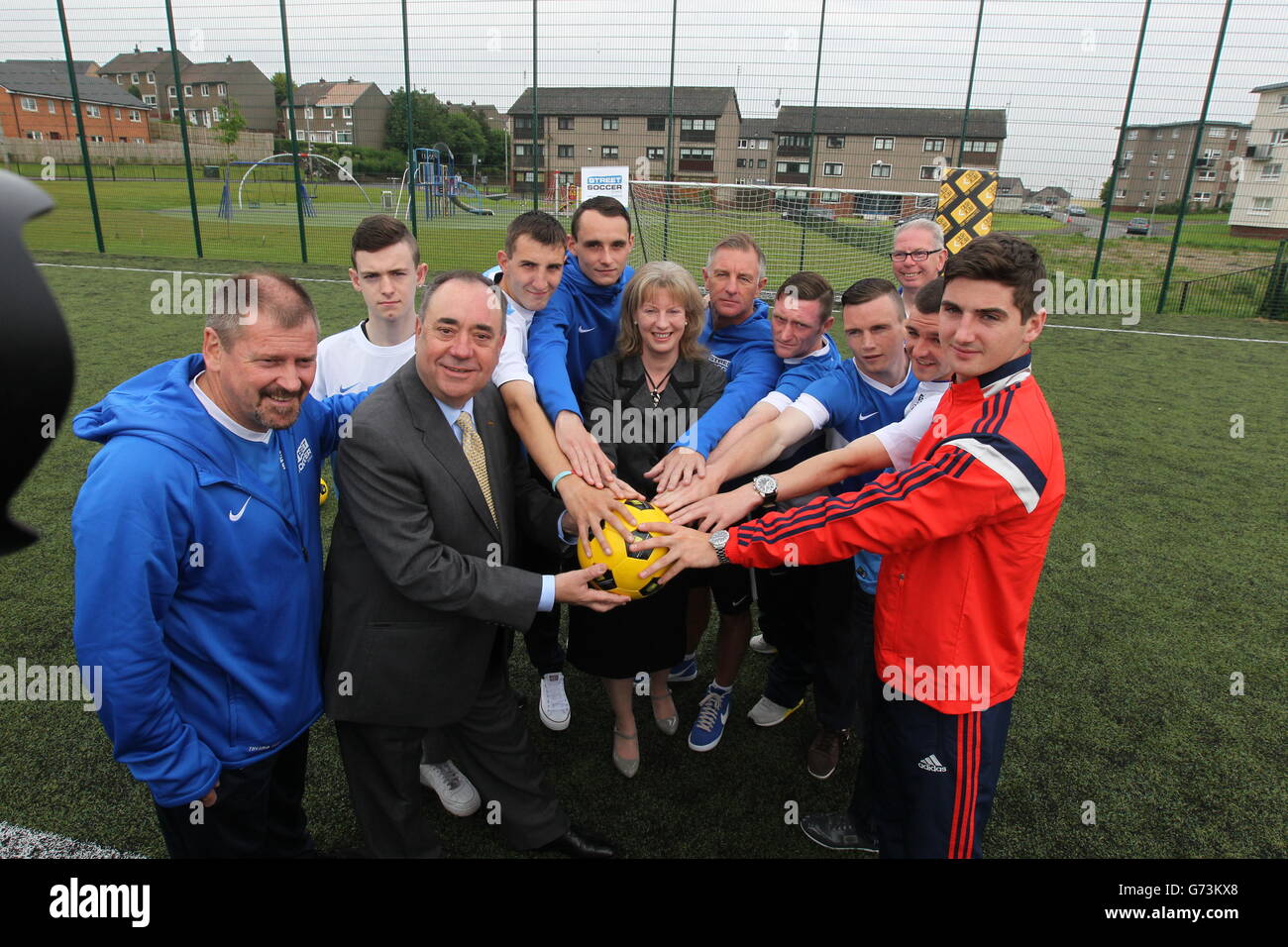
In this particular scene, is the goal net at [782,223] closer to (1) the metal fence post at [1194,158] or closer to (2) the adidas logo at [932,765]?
(1) the metal fence post at [1194,158]

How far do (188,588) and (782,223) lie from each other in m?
16.1

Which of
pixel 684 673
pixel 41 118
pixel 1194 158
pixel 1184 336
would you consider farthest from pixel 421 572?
pixel 41 118

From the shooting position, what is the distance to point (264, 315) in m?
2.23

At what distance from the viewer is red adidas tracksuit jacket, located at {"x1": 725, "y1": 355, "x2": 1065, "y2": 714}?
2209mm

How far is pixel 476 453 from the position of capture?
9.23 ft

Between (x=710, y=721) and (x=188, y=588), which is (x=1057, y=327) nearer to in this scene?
(x=710, y=721)

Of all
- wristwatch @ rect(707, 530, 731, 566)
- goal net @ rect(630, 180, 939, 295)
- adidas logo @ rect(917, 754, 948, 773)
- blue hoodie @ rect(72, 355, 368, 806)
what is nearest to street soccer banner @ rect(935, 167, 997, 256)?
goal net @ rect(630, 180, 939, 295)

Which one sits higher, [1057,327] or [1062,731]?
[1057,327]

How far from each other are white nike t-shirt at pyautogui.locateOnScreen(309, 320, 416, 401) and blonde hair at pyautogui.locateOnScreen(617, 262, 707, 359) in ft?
3.99

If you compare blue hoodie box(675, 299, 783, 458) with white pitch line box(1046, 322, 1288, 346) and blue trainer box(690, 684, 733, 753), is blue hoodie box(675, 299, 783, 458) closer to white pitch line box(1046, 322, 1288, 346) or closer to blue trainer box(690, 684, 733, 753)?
blue trainer box(690, 684, 733, 753)

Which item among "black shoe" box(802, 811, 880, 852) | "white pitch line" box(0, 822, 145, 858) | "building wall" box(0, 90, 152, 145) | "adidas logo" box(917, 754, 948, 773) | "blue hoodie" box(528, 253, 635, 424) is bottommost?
"black shoe" box(802, 811, 880, 852)
